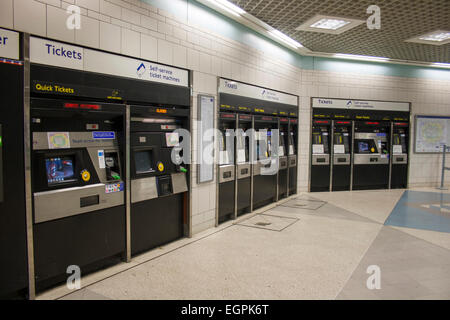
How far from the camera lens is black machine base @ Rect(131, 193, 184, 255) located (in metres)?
3.57

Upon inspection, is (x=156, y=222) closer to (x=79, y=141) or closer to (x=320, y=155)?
(x=79, y=141)

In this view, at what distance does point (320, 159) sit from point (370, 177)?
5.04 ft

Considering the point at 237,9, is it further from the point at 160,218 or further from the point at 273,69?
the point at 160,218

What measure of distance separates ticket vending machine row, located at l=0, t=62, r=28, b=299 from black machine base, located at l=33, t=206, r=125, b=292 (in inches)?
6.2

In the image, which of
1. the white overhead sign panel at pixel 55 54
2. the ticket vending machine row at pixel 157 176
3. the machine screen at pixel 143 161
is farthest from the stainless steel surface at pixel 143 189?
the white overhead sign panel at pixel 55 54

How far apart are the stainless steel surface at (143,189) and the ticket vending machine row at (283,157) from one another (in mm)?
3541

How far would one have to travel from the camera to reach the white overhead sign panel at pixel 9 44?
7.66 feet

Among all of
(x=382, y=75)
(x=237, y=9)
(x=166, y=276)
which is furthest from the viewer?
(x=382, y=75)

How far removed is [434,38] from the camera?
258 inches


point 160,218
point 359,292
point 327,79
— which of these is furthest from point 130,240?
point 327,79

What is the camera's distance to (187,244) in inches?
160

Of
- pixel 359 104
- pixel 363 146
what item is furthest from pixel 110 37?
pixel 363 146

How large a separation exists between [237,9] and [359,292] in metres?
4.05

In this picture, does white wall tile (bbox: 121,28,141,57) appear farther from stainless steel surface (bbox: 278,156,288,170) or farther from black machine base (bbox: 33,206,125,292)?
stainless steel surface (bbox: 278,156,288,170)
